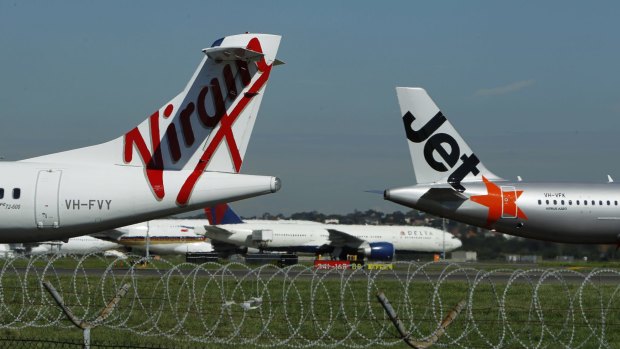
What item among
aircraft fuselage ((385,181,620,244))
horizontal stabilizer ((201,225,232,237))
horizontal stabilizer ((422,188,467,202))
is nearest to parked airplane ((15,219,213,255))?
horizontal stabilizer ((201,225,232,237))

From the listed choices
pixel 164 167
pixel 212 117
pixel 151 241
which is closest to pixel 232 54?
pixel 212 117

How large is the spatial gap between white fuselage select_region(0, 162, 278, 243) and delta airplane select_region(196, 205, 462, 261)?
44899 mm

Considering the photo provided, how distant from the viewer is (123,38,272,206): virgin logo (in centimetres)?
2314

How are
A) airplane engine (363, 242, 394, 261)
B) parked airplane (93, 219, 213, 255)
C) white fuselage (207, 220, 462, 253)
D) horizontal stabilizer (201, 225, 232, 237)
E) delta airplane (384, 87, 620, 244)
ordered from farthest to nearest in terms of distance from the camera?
parked airplane (93, 219, 213, 255) < horizontal stabilizer (201, 225, 232, 237) < white fuselage (207, 220, 462, 253) < airplane engine (363, 242, 394, 261) < delta airplane (384, 87, 620, 244)

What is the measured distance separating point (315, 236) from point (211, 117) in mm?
49571

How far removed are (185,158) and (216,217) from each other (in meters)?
52.2

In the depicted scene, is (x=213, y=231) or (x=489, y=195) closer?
(x=489, y=195)

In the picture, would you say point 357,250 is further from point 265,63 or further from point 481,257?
point 265,63

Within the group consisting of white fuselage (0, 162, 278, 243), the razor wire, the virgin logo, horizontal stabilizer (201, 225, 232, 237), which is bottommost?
the razor wire

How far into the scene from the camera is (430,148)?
3709 centimetres

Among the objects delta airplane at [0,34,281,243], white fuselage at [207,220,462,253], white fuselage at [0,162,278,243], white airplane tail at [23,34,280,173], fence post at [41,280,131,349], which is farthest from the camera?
white fuselage at [207,220,462,253]

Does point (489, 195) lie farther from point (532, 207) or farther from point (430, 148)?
point (430, 148)

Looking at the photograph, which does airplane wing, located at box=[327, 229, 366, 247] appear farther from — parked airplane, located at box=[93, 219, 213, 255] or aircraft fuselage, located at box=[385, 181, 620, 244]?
aircraft fuselage, located at box=[385, 181, 620, 244]

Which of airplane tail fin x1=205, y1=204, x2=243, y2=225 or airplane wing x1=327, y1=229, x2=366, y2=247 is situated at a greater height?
airplane tail fin x1=205, y1=204, x2=243, y2=225
